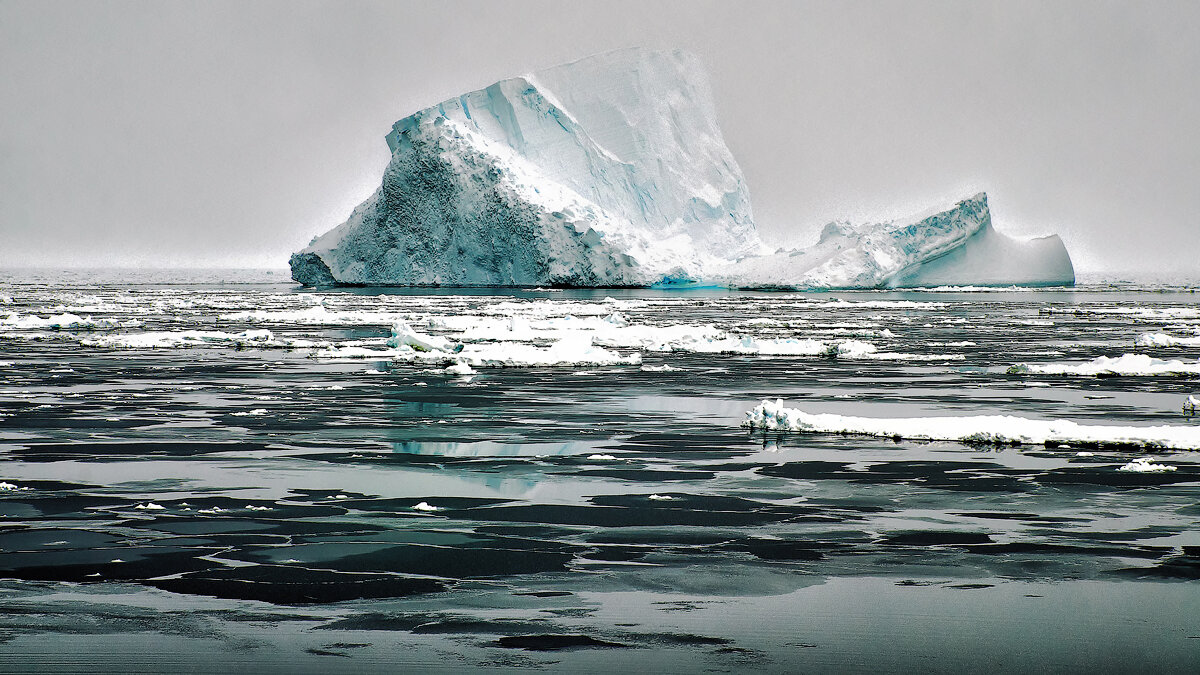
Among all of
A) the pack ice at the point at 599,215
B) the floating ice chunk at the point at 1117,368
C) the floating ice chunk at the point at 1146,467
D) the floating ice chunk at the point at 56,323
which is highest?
the pack ice at the point at 599,215

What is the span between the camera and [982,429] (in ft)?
21.7

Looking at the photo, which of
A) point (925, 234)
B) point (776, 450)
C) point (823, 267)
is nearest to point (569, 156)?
point (823, 267)

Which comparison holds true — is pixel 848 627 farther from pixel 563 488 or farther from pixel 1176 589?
pixel 563 488

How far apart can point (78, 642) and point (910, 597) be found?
2.21m

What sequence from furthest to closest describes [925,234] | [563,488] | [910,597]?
[925,234] → [563,488] → [910,597]

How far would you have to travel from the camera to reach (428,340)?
1357 centimetres

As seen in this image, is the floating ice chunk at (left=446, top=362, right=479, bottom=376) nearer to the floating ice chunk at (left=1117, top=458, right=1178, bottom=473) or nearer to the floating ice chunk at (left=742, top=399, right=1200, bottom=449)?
the floating ice chunk at (left=742, top=399, right=1200, bottom=449)

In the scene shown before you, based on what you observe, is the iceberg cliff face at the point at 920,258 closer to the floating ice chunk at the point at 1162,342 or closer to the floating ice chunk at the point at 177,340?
the floating ice chunk at the point at 1162,342

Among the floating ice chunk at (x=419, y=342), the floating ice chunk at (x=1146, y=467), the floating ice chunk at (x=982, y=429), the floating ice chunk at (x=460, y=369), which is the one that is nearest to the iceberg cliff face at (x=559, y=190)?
the floating ice chunk at (x=419, y=342)

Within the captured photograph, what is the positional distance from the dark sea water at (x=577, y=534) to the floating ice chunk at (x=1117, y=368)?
122 centimetres

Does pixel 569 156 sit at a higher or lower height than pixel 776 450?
higher

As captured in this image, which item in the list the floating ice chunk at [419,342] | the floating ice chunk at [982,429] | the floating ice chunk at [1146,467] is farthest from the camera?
the floating ice chunk at [419,342]

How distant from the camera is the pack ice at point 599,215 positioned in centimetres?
4400

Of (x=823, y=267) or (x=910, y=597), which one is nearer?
(x=910, y=597)
